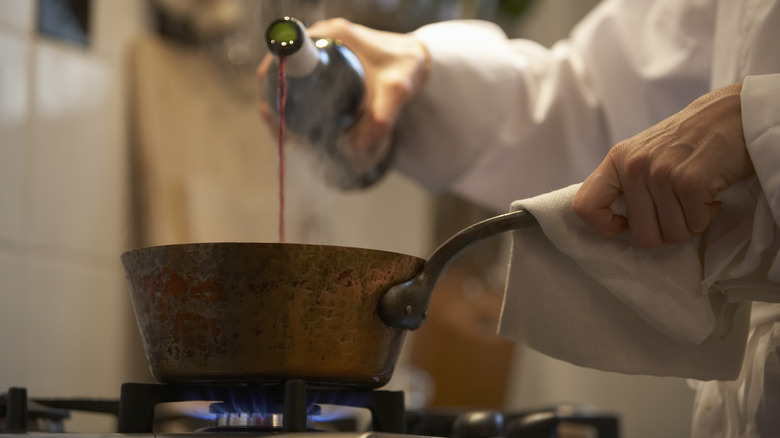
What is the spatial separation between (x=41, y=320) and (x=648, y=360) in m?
0.74

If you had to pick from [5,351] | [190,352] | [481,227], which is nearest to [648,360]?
[481,227]

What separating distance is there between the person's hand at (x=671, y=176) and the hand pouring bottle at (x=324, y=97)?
0.25 metres

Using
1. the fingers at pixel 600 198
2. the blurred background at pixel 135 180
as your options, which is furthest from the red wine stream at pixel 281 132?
the blurred background at pixel 135 180

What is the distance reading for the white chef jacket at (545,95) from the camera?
918mm

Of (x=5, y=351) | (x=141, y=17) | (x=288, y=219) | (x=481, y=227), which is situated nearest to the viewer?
(x=481, y=227)

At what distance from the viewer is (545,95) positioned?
101cm

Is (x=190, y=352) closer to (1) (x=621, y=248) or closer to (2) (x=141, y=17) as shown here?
(1) (x=621, y=248)

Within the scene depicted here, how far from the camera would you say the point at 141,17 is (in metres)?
1.25

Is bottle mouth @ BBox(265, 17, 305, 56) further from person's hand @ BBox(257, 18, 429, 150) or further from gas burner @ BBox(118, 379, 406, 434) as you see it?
gas burner @ BBox(118, 379, 406, 434)

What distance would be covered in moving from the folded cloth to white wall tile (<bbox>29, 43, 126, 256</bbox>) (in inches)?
26.9

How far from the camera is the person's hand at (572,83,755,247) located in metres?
0.50

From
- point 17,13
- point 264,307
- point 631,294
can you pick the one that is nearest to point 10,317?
point 17,13

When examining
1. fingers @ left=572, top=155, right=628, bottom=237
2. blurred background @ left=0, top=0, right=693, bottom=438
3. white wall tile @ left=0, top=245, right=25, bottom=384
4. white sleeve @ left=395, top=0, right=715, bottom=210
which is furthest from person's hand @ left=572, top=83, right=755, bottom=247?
white wall tile @ left=0, top=245, right=25, bottom=384

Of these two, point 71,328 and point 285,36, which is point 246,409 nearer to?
point 285,36
